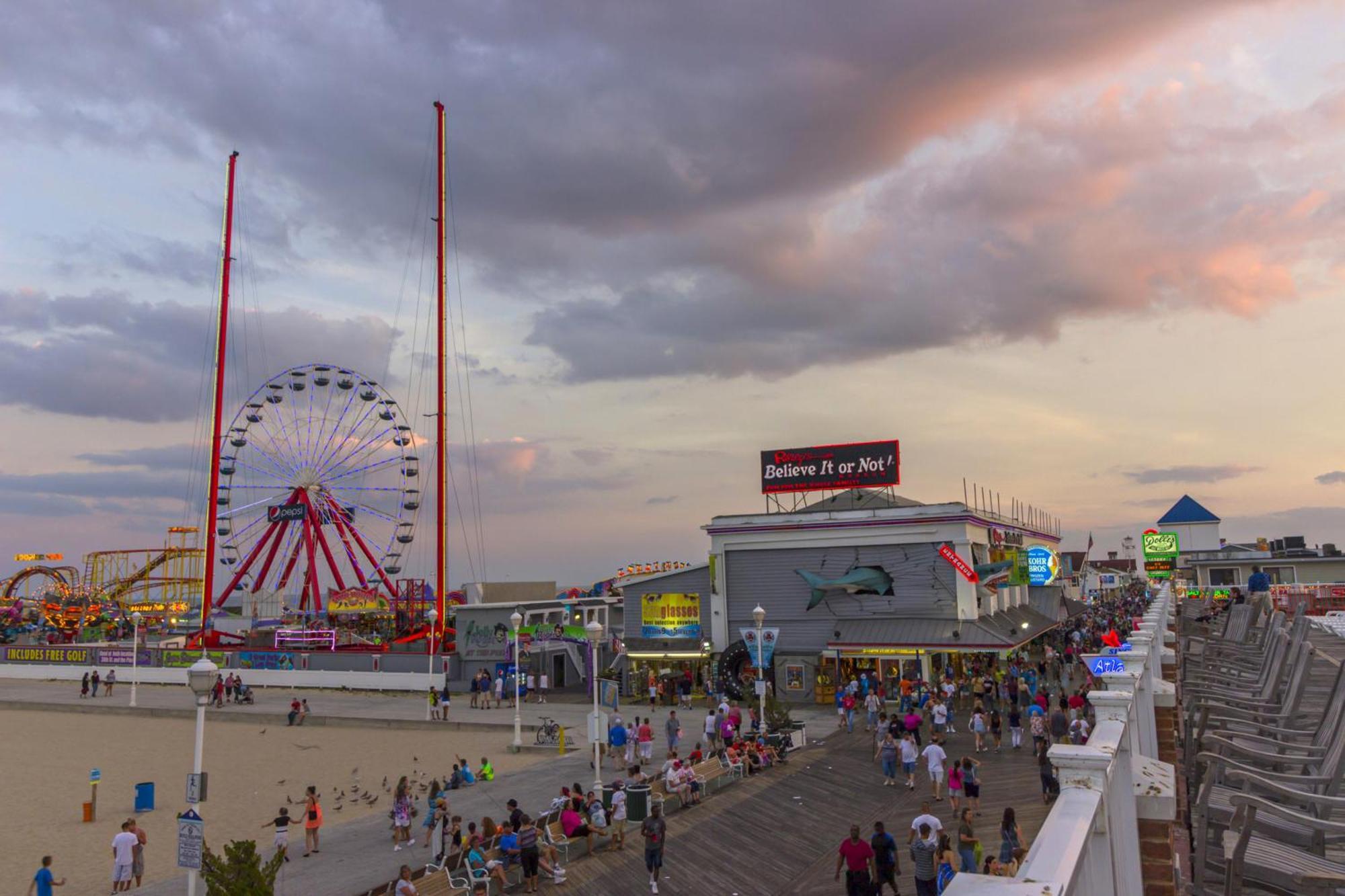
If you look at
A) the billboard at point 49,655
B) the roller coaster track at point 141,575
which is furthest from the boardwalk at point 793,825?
the roller coaster track at point 141,575

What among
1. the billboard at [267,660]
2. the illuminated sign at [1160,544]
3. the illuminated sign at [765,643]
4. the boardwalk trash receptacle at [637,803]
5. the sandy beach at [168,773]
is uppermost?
the illuminated sign at [1160,544]

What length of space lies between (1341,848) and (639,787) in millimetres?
14167

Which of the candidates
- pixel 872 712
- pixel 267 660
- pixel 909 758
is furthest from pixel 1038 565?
pixel 267 660

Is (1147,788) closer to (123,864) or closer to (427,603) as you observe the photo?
(123,864)

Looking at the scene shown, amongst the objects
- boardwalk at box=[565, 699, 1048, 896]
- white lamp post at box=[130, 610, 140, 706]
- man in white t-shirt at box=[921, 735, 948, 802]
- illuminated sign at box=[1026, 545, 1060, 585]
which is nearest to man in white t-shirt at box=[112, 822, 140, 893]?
boardwalk at box=[565, 699, 1048, 896]

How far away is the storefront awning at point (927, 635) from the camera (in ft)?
114

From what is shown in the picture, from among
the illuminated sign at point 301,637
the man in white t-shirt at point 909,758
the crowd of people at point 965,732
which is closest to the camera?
Answer: the crowd of people at point 965,732

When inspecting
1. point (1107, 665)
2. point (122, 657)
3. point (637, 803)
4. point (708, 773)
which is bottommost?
point (637, 803)

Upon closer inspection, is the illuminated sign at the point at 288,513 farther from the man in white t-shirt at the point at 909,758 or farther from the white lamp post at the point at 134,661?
the man in white t-shirt at the point at 909,758

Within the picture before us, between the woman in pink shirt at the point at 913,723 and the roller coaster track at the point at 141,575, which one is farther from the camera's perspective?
the roller coaster track at the point at 141,575

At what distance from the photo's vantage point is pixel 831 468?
43250 mm

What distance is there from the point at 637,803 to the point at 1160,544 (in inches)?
3167

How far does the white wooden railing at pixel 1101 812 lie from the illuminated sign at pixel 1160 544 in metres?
85.3

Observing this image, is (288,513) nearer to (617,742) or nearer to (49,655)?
(49,655)
